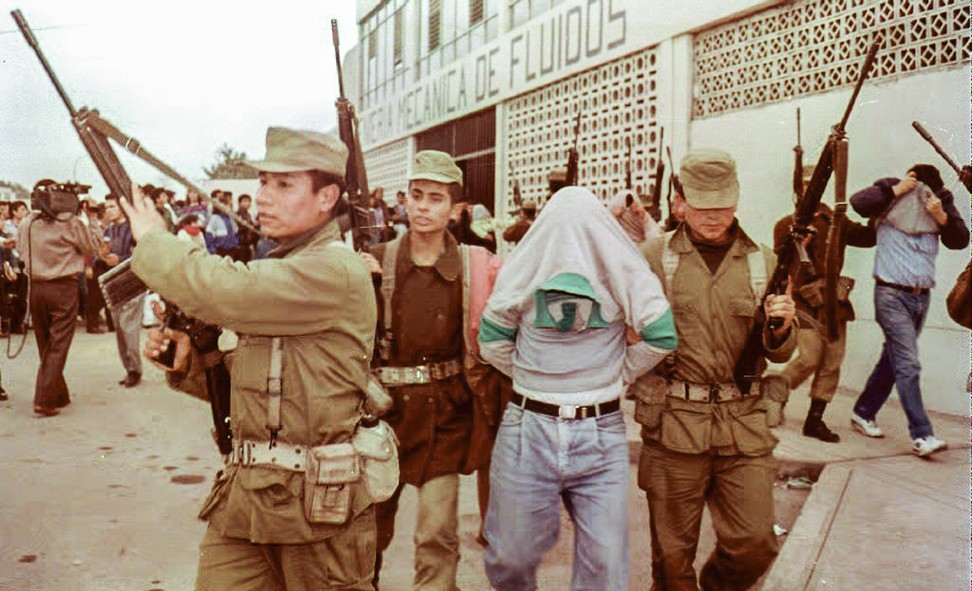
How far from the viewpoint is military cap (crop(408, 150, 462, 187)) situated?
4129mm

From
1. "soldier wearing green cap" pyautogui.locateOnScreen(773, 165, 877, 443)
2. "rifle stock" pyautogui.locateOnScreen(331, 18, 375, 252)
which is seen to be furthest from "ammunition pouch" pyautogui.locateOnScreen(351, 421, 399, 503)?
"soldier wearing green cap" pyautogui.locateOnScreen(773, 165, 877, 443)

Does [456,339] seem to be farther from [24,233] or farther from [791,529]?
[24,233]

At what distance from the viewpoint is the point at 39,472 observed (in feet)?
19.6

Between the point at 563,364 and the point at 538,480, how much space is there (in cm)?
40

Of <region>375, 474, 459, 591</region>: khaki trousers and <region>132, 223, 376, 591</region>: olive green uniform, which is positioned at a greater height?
<region>132, 223, 376, 591</region>: olive green uniform

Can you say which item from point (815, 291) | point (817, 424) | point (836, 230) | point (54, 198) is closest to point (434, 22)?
point (54, 198)

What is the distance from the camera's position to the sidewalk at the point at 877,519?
3.87 m

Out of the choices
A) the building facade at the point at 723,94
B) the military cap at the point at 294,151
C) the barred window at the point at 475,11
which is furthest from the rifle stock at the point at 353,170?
the barred window at the point at 475,11

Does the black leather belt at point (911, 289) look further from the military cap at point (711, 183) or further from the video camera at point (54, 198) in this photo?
the video camera at point (54, 198)

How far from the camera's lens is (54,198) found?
7949mm

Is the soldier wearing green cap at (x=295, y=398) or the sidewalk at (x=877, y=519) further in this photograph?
the sidewalk at (x=877, y=519)

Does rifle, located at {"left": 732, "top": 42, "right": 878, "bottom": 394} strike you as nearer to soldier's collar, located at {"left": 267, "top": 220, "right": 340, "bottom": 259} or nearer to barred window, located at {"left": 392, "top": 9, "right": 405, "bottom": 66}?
soldier's collar, located at {"left": 267, "top": 220, "right": 340, "bottom": 259}

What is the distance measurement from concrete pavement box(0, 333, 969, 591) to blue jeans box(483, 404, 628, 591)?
123 centimetres

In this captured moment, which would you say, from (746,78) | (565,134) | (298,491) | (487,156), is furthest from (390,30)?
(298,491)
